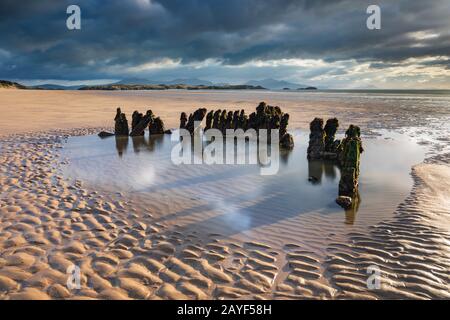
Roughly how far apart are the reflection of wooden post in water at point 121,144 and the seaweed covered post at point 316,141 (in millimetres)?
8617

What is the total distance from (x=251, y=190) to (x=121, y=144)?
974 cm

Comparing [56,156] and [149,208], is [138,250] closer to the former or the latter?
[149,208]

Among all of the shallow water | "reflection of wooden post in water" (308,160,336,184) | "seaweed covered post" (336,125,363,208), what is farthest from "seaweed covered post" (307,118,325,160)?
"seaweed covered post" (336,125,363,208)

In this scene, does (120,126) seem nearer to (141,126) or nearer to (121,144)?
(141,126)

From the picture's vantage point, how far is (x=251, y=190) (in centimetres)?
983

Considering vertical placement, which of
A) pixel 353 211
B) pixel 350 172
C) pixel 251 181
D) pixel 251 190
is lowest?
pixel 353 211

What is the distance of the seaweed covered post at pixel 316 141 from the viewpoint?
46.4 ft

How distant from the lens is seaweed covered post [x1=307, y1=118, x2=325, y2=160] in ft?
46.4

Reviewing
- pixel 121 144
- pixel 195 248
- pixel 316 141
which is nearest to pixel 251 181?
pixel 195 248

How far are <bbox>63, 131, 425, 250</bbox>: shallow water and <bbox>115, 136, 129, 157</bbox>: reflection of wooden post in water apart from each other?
203 mm

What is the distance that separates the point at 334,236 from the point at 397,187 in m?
→ 4.48

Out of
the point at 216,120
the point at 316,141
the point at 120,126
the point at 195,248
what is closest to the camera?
the point at 195,248

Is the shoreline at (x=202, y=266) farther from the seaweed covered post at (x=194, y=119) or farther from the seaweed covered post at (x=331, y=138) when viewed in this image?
the seaweed covered post at (x=194, y=119)

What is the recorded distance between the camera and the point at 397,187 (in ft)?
33.2
